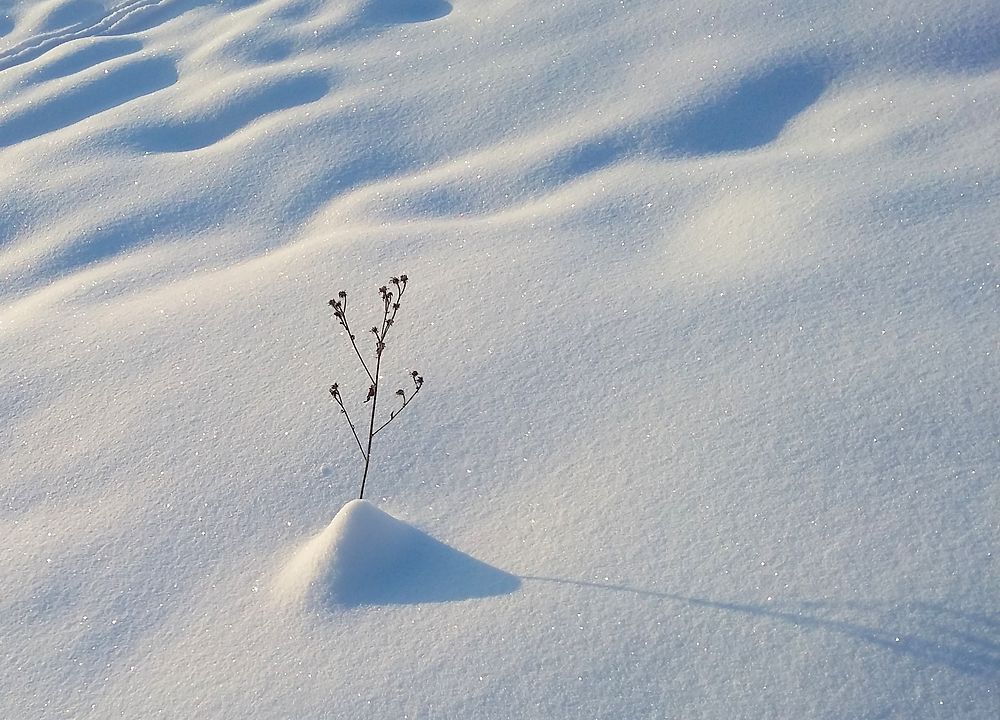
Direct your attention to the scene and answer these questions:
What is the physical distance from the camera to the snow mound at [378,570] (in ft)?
7.14

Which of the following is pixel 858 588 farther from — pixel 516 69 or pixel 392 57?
pixel 392 57

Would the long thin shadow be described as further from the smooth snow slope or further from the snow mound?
the snow mound

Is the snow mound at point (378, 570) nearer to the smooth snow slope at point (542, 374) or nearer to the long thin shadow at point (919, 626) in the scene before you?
the smooth snow slope at point (542, 374)

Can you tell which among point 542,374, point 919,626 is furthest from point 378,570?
point 919,626

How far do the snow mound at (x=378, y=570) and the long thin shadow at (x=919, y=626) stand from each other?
0.53 meters

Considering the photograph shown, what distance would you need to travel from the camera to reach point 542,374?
9.27 feet

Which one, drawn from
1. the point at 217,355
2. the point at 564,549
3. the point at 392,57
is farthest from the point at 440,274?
the point at 392,57

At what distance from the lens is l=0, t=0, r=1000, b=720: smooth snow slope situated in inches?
78.3

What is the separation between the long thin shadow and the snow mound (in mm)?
533

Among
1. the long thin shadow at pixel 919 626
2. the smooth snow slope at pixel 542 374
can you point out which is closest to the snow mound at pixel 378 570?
the smooth snow slope at pixel 542 374

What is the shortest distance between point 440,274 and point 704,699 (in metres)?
1.95

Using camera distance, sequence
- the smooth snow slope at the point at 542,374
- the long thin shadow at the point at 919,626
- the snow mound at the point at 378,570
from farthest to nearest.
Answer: the snow mound at the point at 378,570 < the smooth snow slope at the point at 542,374 < the long thin shadow at the point at 919,626

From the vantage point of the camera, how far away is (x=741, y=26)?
4.77m

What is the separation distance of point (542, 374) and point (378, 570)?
33.9 inches
